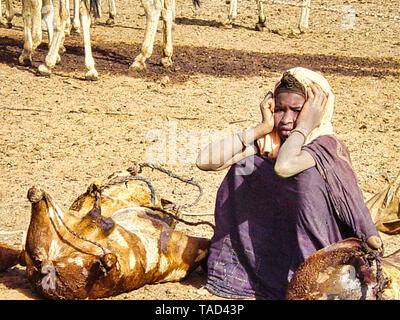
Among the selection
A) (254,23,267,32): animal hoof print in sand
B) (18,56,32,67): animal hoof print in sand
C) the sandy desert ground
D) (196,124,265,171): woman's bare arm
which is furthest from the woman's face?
(254,23,267,32): animal hoof print in sand

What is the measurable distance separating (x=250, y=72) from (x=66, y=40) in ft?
11.0

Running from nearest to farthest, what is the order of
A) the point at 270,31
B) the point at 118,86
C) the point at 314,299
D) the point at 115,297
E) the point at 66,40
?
1. the point at 314,299
2. the point at 115,297
3. the point at 118,86
4. the point at 66,40
5. the point at 270,31

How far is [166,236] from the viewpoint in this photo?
13.5 feet

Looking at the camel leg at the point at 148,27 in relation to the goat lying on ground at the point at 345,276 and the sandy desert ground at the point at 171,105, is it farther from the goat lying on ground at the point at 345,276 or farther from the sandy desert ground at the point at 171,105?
the goat lying on ground at the point at 345,276

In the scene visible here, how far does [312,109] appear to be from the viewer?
388 cm

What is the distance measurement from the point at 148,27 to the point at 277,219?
6.65 meters

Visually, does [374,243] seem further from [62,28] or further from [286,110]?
[62,28]

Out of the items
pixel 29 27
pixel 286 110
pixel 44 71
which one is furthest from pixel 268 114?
pixel 29 27

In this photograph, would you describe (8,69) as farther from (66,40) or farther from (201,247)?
(201,247)

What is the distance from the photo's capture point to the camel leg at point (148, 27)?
10.1m

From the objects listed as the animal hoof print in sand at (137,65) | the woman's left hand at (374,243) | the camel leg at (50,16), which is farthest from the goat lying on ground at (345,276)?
the camel leg at (50,16)

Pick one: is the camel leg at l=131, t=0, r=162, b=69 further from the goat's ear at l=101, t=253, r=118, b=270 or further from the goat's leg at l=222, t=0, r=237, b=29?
the goat's ear at l=101, t=253, r=118, b=270

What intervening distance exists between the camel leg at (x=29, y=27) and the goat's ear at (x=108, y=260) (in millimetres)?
6764

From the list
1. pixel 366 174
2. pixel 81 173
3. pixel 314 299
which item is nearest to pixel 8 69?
pixel 81 173
